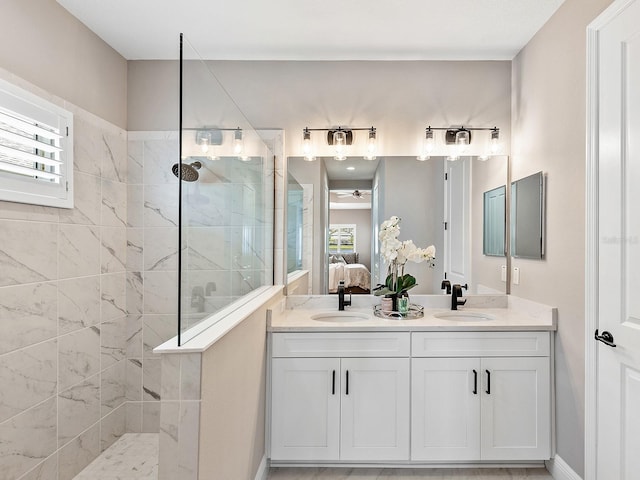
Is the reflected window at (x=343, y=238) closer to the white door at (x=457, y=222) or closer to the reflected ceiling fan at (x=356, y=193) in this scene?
the reflected ceiling fan at (x=356, y=193)

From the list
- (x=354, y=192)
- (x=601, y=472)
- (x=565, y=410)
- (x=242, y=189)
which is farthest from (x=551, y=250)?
(x=242, y=189)

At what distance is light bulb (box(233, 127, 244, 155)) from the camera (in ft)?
5.93

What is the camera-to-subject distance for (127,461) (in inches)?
89.7

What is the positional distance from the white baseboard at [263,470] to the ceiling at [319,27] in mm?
2556

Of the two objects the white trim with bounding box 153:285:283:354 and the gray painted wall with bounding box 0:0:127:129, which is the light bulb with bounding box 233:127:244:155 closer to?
the white trim with bounding box 153:285:283:354

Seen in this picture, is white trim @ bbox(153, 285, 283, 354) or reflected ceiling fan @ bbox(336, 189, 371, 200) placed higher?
reflected ceiling fan @ bbox(336, 189, 371, 200)

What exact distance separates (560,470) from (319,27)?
2915 millimetres

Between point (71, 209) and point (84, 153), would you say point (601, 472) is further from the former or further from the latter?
point (84, 153)

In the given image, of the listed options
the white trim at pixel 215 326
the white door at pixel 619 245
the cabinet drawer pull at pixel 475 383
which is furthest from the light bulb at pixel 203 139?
the cabinet drawer pull at pixel 475 383

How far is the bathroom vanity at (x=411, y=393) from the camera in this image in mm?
2184

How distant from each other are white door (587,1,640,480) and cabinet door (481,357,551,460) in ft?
1.40

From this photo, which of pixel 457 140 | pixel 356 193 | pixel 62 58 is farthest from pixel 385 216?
pixel 62 58

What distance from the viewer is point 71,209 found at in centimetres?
207

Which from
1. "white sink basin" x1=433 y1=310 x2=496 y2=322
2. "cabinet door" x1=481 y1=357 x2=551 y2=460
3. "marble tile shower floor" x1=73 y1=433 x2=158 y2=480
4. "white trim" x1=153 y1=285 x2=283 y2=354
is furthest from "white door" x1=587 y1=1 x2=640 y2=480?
"marble tile shower floor" x1=73 y1=433 x2=158 y2=480
